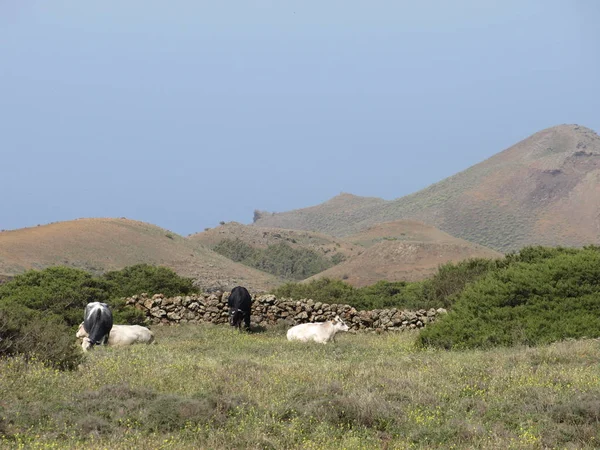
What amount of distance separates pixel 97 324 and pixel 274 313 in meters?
8.58

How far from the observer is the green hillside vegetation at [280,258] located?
284 ft

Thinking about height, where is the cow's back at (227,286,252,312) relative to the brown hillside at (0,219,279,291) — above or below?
below

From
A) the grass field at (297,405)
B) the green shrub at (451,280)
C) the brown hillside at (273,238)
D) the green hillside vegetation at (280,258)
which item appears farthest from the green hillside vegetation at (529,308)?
the brown hillside at (273,238)

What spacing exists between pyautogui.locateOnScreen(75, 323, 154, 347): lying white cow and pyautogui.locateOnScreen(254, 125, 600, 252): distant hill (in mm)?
91587

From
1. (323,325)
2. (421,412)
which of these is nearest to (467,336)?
(323,325)

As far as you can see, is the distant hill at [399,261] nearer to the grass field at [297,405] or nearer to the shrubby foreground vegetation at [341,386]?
the shrubby foreground vegetation at [341,386]

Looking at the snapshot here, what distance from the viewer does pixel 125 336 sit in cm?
1898

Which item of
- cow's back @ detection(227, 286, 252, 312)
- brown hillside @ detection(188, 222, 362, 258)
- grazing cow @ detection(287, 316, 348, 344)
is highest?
brown hillside @ detection(188, 222, 362, 258)

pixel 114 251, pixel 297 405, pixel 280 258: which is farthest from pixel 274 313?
pixel 280 258

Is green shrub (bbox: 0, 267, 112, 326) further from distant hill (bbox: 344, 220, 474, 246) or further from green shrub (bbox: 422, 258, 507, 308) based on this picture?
distant hill (bbox: 344, 220, 474, 246)

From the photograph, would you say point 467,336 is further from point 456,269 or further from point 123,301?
point 456,269

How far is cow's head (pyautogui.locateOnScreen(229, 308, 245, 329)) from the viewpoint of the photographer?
23688mm

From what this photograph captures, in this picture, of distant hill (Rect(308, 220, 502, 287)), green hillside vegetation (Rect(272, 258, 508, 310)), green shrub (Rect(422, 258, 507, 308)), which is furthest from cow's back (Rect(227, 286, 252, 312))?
distant hill (Rect(308, 220, 502, 287))

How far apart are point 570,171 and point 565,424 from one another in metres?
123
